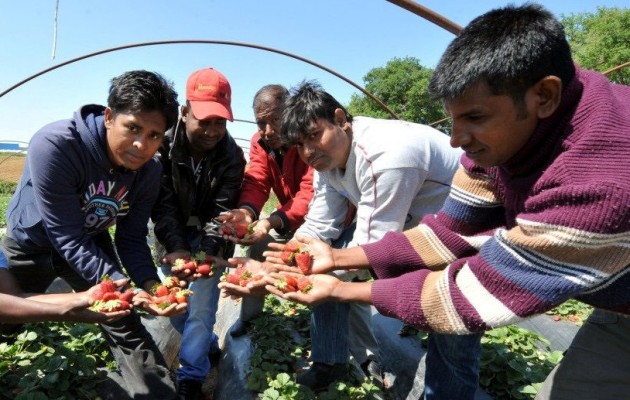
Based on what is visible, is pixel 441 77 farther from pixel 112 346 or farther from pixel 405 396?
pixel 112 346

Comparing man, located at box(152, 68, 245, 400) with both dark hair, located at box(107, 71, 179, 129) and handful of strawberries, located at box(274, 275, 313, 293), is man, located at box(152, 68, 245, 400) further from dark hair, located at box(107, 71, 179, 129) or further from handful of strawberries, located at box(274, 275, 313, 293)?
handful of strawberries, located at box(274, 275, 313, 293)

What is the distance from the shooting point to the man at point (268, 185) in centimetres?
327

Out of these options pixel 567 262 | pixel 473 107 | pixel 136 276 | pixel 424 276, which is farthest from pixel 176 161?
pixel 567 262

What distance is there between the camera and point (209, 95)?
2.99m

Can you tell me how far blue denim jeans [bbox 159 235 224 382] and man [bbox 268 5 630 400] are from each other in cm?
171

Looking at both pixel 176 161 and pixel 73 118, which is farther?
pixel 176 161

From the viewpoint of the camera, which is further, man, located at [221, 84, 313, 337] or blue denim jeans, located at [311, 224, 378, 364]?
man, located at [221, 84, 313, 337]

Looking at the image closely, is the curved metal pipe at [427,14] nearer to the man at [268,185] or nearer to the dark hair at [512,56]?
the man at [268,185]

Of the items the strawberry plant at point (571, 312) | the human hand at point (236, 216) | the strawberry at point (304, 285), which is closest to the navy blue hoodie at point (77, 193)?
the human hand at point (236, 216)

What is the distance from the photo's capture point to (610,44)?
1121 inches

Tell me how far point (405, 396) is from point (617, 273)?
1845 mm

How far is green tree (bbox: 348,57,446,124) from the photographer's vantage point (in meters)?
39.1

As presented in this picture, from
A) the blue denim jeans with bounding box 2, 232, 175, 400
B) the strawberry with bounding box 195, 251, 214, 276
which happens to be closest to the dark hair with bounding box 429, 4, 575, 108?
the strawberry with bounding box 195, 251, 214, 276

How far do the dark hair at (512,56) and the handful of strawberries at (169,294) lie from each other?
1.82 metres
